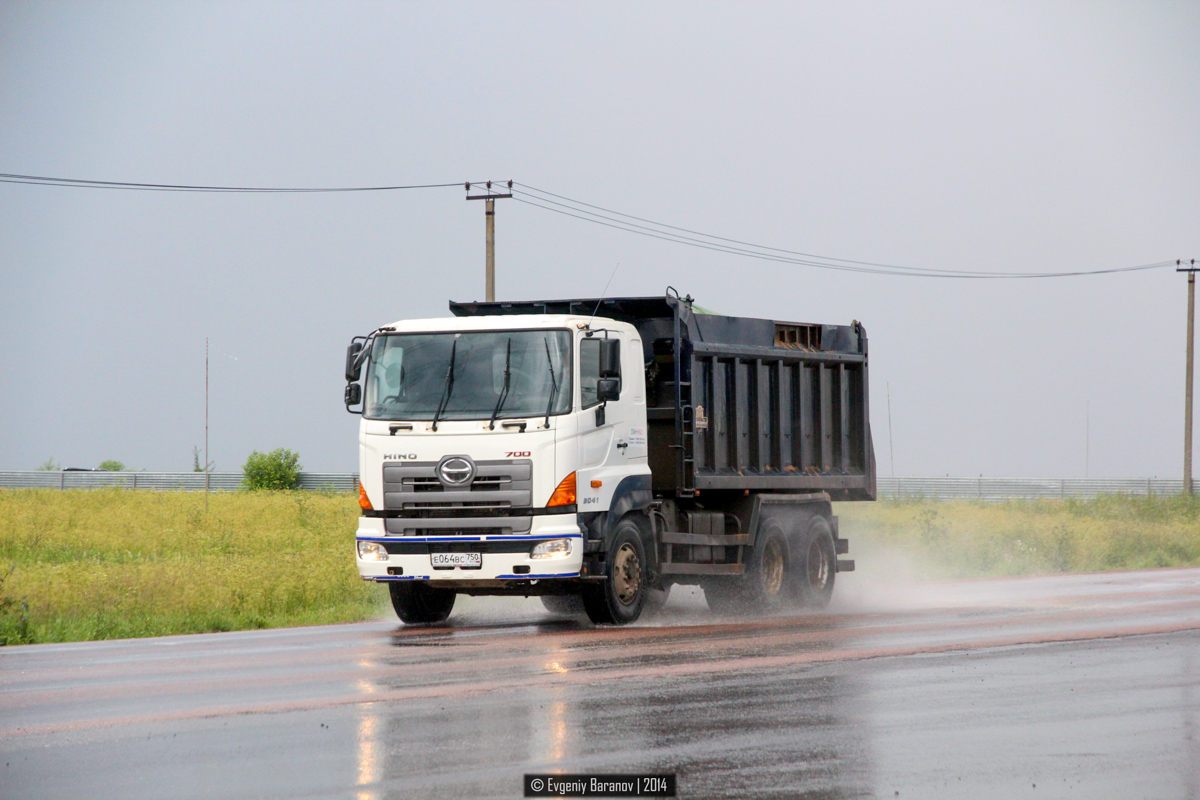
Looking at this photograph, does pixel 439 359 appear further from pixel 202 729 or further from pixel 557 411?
pixel 202 729

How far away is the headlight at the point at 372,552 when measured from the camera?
1454 centimetres

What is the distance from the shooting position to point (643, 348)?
53.3ft

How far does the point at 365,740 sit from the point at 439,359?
7.02 m

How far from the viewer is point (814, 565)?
61.7ft

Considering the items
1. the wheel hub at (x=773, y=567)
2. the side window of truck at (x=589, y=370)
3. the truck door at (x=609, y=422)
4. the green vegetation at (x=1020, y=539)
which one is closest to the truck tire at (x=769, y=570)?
the wheel hub at (x=773, y=567)

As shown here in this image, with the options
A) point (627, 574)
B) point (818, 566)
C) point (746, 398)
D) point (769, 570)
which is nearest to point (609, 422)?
point (627, 574)

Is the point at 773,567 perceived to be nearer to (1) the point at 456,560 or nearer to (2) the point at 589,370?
(2) the point at 589,370

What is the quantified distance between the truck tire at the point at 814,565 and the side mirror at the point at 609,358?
4861 mm

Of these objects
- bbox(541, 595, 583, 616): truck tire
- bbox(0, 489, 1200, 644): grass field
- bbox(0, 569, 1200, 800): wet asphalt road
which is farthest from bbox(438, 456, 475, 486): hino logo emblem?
bbox(541, 595, 583, 616): truck tire

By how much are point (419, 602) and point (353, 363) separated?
270 cm

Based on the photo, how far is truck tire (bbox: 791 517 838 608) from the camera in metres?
18.2

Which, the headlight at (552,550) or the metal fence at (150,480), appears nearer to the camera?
the headlight at (552,550)

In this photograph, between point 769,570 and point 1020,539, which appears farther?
point 1020,539

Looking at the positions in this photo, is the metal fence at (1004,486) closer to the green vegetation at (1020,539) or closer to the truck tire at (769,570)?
the green vegetation at (1020,539)
